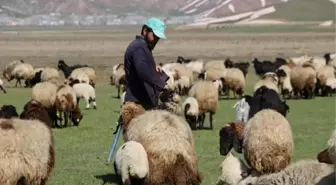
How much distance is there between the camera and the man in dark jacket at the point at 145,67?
9.66 meters

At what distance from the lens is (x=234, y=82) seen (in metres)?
26.6

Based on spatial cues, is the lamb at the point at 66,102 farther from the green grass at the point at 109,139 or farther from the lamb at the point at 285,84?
the lamb at the point at 285,84

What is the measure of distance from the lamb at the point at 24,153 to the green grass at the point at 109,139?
75.1 inches

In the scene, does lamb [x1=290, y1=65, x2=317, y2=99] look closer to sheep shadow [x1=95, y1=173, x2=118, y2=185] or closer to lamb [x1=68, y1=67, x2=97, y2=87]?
lamb [x1=68, y1=67, x2=97, y2=87]

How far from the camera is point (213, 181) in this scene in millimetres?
10906

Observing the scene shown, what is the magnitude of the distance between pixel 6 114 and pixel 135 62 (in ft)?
12.5

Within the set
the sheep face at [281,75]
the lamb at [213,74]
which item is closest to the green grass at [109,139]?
the sheep face at [281,75]

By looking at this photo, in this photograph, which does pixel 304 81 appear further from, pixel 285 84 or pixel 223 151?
pixel 223 151

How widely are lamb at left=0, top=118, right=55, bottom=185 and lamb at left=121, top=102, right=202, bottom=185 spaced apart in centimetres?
126

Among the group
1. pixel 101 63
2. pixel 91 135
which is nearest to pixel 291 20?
pixel 101 63

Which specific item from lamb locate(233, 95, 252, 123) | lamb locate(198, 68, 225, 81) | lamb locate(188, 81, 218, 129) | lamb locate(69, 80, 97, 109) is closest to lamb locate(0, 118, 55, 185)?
lamb locate(233, 95, 252, 123)

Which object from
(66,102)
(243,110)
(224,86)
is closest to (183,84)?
(224,86)

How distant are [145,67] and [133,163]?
1.41m

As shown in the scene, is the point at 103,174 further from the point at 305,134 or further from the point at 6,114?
the point at 305,134
